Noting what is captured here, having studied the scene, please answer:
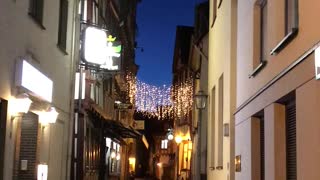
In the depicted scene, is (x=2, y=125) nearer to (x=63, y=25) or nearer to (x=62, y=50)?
(x=62, y=50)

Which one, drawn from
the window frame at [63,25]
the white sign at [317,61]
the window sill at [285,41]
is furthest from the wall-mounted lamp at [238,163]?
the white sign at [317,61]

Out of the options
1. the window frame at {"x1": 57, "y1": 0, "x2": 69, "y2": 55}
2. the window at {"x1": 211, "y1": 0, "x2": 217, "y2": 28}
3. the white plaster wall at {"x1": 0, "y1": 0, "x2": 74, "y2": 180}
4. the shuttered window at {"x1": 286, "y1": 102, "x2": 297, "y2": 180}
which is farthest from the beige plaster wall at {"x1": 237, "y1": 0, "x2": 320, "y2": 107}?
the window at {"x1": 211, "y1": 0, "x2": 217, "y2": 28}

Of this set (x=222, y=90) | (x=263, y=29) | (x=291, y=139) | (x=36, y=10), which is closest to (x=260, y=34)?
(x=263, y=29)

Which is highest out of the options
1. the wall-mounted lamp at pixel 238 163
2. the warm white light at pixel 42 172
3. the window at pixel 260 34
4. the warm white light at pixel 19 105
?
the window at pixel 260 34

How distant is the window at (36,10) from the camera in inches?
549

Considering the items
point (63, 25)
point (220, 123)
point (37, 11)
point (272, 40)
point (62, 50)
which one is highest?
point (63, 25)

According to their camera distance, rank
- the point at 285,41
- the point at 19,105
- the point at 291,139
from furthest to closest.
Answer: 1. the point at 19,105
2. the point at 291,139
3. the point at 285,41

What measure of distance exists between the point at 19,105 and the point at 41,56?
2686 mm

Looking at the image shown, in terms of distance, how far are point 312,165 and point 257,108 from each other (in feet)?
13.8

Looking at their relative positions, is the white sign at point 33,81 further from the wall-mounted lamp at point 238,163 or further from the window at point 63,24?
the wall-mounted lamp at point 238,163

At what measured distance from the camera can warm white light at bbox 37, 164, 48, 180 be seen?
14.9 meters

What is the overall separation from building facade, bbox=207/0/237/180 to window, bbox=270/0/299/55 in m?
5.94

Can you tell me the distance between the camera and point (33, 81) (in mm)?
13578

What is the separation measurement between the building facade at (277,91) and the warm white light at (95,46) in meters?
6.25
